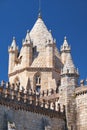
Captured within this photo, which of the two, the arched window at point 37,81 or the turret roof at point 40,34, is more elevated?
the turret roof at point 40,34

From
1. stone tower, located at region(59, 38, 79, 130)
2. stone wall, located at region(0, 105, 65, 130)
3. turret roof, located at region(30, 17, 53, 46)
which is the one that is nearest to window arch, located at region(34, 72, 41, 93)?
turret roof, located at region(30, 17, 53, 46)

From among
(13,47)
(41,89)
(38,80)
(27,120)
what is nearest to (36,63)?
(38,80)

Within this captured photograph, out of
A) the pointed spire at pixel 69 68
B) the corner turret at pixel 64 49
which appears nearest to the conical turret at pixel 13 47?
the corner turret at pixel 64 49

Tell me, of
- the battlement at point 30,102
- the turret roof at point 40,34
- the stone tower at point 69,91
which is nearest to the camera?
the battlement at point 30,102

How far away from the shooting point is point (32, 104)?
48.8 m

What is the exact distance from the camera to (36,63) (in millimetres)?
64062

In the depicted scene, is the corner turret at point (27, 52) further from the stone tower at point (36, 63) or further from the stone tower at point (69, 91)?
the stone tower at point (69, 91)

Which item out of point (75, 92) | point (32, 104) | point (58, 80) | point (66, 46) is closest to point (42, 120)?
point (32, 104)

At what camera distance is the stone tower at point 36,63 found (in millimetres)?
63281

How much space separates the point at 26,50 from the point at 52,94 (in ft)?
36.5

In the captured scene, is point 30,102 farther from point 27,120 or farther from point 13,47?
point 13,47

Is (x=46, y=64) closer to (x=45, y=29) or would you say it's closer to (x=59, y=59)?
(x=59, y=59)

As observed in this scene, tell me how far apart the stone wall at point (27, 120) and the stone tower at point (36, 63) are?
461 inches

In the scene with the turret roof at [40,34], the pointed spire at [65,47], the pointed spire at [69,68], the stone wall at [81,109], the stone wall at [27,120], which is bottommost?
the stone wall at [27,120]
